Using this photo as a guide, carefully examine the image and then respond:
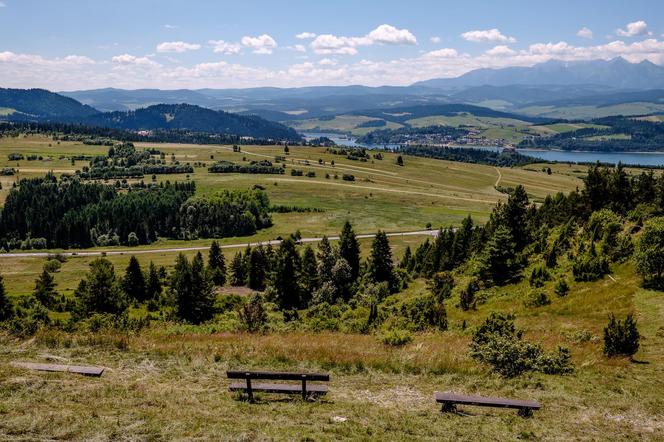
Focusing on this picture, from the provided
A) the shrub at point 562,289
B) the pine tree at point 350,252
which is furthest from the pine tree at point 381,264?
the shrub at point 562,289

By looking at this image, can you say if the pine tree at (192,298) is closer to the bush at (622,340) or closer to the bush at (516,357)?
the bush at (516,357)

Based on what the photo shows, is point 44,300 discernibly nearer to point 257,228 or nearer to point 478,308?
point 478,308

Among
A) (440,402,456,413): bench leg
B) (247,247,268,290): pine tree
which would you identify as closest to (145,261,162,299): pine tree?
(247,247,268,290): pine tree

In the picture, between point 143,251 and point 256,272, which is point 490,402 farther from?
point 143,251

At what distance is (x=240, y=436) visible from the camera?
15.4m

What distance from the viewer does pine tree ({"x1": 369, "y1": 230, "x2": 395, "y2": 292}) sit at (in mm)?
71500

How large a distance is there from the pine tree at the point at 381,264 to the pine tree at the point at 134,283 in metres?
43.4

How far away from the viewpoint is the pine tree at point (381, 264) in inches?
2815

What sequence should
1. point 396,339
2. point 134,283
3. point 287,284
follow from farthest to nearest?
point 134,283 → point 287,284 → point 396,339

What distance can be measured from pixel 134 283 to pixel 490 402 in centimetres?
7944

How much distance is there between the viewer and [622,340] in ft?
75.2

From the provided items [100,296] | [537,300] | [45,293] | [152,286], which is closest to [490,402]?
[537,300]

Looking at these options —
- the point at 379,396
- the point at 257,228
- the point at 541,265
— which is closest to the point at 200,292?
the point at 541,265

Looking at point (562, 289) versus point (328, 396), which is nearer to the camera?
point (328, 396)
